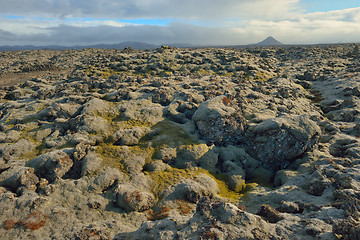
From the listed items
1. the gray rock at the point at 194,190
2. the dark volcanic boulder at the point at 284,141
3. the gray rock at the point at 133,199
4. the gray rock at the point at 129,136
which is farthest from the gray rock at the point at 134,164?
the dark volcanic boulder at the point at 284,141

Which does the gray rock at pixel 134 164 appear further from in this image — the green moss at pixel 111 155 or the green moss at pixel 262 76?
the green moss at pixel 262 76

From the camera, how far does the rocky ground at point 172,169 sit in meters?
12.1

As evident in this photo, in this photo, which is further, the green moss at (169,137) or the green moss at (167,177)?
the green moss at (169,137)

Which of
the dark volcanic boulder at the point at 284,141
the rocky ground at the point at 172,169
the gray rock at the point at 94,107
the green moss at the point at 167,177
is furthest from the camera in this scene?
the gray rock at the point at 94,107

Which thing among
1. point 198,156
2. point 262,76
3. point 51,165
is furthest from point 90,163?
point 262,76

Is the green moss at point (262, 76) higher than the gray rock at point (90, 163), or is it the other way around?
the green moss at point (262, 76)

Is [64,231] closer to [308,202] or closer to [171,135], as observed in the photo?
[171,135]

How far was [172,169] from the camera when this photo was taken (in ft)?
62.4

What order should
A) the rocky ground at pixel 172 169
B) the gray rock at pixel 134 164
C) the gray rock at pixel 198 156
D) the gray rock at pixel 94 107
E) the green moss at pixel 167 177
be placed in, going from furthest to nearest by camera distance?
1. the gray rock at pixel 94 107
2. the gray rock at pixel 198 156
3. the gray rock at pixel 134 164
4. the green moss at pixel 167 177
5. the rocky ground at pixel 172 169

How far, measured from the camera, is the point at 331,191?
15750 mm

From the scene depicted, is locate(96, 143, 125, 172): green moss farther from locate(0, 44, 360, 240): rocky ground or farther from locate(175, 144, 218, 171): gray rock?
locate(175, 144, 218, 171): gray rock

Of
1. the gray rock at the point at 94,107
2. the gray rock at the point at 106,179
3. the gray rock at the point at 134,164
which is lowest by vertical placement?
the gray rock at the point at 106,179

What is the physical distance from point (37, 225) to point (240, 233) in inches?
503

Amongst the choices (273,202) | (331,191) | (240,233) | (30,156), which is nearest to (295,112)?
(331,191)
